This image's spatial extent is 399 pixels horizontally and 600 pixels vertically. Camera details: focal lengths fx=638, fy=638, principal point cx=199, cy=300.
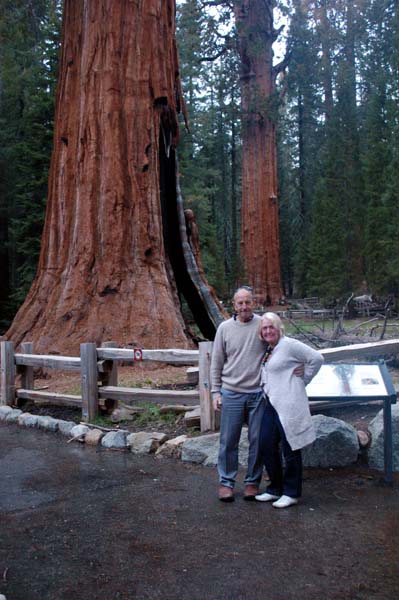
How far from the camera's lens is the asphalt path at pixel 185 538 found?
3416 mm

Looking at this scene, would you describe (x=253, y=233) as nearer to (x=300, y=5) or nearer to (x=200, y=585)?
(x=300, y=5)

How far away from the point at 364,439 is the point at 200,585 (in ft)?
9.43

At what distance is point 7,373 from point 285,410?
591 cm

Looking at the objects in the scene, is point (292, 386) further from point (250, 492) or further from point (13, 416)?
point (13, 416)

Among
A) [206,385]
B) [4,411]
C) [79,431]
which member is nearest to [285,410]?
[206,385]

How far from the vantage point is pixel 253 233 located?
30234 millimetres

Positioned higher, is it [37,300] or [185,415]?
[37,300]

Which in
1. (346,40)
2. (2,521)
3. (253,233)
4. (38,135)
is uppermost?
(346,40)

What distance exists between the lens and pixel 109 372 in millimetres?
8172

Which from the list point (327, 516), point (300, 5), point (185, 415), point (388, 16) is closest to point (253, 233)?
point (300, 5)

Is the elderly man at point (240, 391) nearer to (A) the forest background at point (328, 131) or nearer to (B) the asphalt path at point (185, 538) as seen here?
(B) the asphalt path at point (185, 538)

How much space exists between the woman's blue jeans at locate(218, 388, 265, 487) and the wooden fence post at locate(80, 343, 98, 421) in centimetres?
321

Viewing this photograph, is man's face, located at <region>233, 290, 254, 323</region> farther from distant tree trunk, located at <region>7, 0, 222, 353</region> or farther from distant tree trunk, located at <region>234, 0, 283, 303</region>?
distant tree trunk, located at <region>234, 0, 283, 303</region>

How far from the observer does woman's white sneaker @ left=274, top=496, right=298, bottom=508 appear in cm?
466
